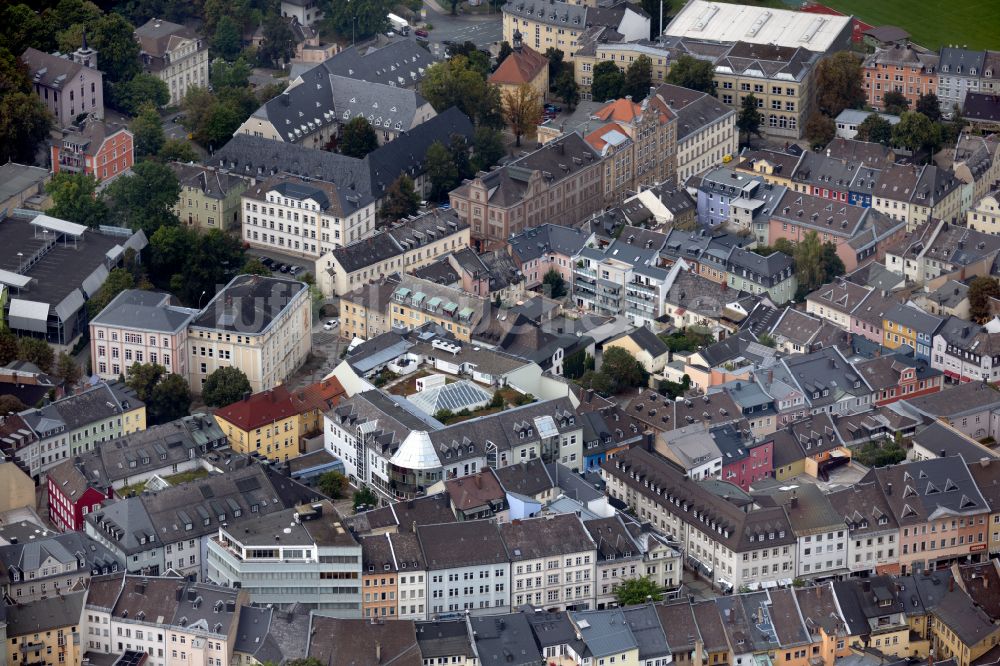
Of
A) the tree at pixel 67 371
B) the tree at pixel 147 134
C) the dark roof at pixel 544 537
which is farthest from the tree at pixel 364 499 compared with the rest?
the tree at pixel 147 134

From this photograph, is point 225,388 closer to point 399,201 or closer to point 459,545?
point 459,545

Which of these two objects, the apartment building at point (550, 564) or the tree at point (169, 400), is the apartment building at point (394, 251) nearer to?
the tree at point (169, 400)

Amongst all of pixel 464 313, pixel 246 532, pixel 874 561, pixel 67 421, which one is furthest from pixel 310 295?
pixel 874 561

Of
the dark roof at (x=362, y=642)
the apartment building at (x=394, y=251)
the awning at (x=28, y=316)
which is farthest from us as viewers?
the apartment building at (x=394, y=251)

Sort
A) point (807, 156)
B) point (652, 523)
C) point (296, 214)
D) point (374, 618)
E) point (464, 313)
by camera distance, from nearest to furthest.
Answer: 1. point (374, 618)
2. point (652, 523)
3. point (464, 313)
4. point (296, 214)
5. point (807, 156)

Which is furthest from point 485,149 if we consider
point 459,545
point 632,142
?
point 459,545

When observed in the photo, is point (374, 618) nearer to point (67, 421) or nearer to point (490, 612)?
point (490, 612)

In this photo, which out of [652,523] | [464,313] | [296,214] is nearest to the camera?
[652,523]
